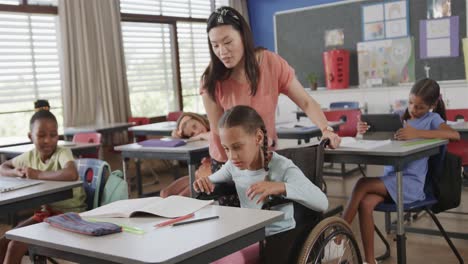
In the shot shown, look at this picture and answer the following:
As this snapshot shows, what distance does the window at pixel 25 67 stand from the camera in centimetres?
563

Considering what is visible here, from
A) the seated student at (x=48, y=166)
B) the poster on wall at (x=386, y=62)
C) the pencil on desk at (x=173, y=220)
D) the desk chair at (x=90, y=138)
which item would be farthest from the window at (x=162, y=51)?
the pencil on desk at (x=173, y=220)

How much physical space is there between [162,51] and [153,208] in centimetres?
602

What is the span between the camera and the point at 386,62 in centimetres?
701

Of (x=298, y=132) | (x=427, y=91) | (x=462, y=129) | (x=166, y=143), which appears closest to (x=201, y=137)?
(x=166, y=143)

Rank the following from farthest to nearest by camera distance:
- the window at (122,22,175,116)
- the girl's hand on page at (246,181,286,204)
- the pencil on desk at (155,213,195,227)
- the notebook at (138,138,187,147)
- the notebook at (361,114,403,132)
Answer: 1. the window at (122,22,175,116)
2. the notebook at (138,138,187,147)
3. the notebook at (361,114,403,132)
4. the girl's hand on page at (246,181,286,204)
5. the pencil on desk at (155,213,195,227)

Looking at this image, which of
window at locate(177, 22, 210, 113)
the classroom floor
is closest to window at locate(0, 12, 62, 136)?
the classroom floor

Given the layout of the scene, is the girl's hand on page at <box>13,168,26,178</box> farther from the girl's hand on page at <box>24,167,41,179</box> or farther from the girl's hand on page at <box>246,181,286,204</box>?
the girl's hand on page at <box>246,181,286,204</box>

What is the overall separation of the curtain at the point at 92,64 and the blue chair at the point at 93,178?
3464mm

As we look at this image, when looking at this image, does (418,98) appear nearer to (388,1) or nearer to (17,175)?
(17,175)

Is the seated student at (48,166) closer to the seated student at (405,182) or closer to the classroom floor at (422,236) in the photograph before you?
the classroom floor at (422,236)

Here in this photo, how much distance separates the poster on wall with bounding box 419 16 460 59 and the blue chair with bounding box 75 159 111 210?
204 inches

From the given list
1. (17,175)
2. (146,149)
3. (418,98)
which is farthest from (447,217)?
(17,175)

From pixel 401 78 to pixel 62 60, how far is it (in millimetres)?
4230

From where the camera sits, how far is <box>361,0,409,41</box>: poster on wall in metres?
6.89
